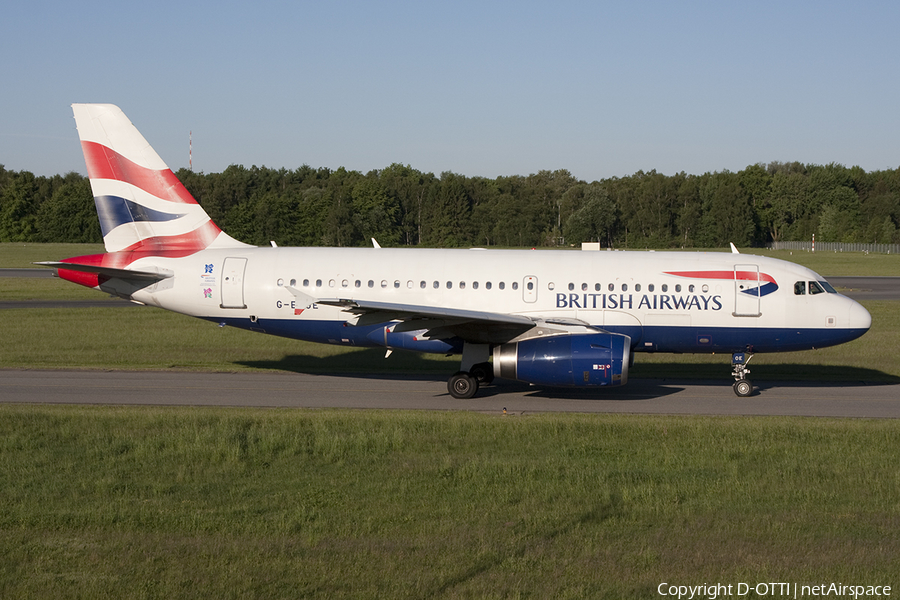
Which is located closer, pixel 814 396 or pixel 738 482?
pixel 738 482

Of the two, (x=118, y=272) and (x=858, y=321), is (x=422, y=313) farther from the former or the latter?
(x=858, y=321)

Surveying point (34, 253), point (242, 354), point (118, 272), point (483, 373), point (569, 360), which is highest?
point (34, 253)

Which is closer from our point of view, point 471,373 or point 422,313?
point 422,313

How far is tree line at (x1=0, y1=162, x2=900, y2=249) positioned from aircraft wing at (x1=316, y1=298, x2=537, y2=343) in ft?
296

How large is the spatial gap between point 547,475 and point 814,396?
11.4 m

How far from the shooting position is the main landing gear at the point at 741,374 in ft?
68.1

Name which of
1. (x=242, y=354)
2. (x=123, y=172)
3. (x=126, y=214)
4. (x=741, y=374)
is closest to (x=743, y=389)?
(x=741, y=374)

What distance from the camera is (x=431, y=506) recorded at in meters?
11.0

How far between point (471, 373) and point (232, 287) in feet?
22.5

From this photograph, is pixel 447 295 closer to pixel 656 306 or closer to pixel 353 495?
pixel 656 306

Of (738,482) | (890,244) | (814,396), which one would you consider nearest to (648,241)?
(890,244)

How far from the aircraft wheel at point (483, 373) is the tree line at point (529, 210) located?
293 ft

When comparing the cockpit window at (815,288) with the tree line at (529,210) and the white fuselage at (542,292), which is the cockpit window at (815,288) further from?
the tree line at (529,210)

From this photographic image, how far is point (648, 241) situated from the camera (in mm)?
121688
